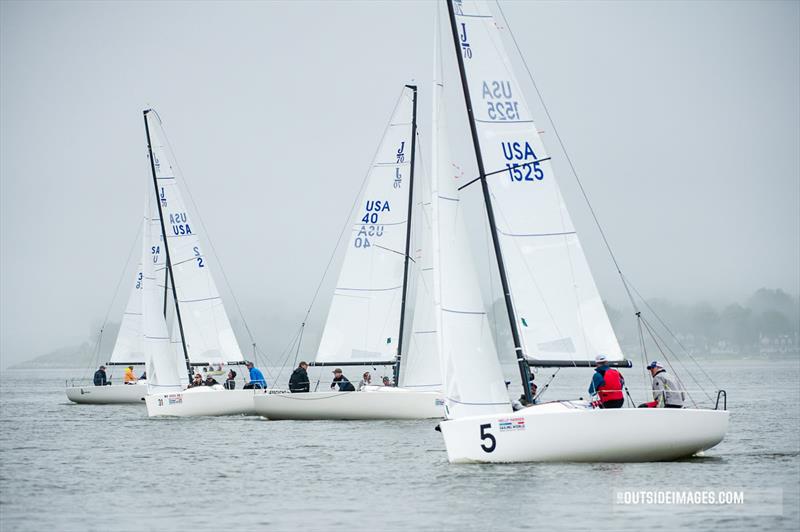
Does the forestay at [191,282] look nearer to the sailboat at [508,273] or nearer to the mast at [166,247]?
the mast at [166,247]

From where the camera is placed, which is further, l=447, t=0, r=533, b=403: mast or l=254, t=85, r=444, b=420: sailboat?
l=254, t=85, r=444, b=420: sailboat

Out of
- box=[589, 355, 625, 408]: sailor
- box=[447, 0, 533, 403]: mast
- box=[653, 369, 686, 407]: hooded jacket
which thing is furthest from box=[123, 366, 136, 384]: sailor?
box=[589, 355, 625, 408]: sailor

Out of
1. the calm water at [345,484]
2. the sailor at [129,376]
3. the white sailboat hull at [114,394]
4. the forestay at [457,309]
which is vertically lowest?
the calm water at [345,484]

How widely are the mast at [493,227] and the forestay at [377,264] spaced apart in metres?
12.2

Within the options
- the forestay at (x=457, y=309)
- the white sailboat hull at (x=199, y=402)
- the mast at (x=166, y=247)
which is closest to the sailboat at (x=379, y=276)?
the white sailboat hull at (x=199, y=402)

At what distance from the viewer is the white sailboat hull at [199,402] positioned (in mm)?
34531

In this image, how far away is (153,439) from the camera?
2770cm

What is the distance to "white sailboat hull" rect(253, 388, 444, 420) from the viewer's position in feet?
99.0

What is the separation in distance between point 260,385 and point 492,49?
18641 mm

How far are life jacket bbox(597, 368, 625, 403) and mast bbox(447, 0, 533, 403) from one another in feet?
4.81

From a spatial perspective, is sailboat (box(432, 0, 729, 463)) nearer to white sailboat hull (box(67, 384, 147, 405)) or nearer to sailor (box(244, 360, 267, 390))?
sailor (box(244, 360, 267, 390))

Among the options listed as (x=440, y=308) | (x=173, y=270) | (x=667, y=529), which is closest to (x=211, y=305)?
(x=173, y=270)

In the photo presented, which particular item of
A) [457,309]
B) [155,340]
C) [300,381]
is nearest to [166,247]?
[155,340]

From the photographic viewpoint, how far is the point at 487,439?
60.8 ft
